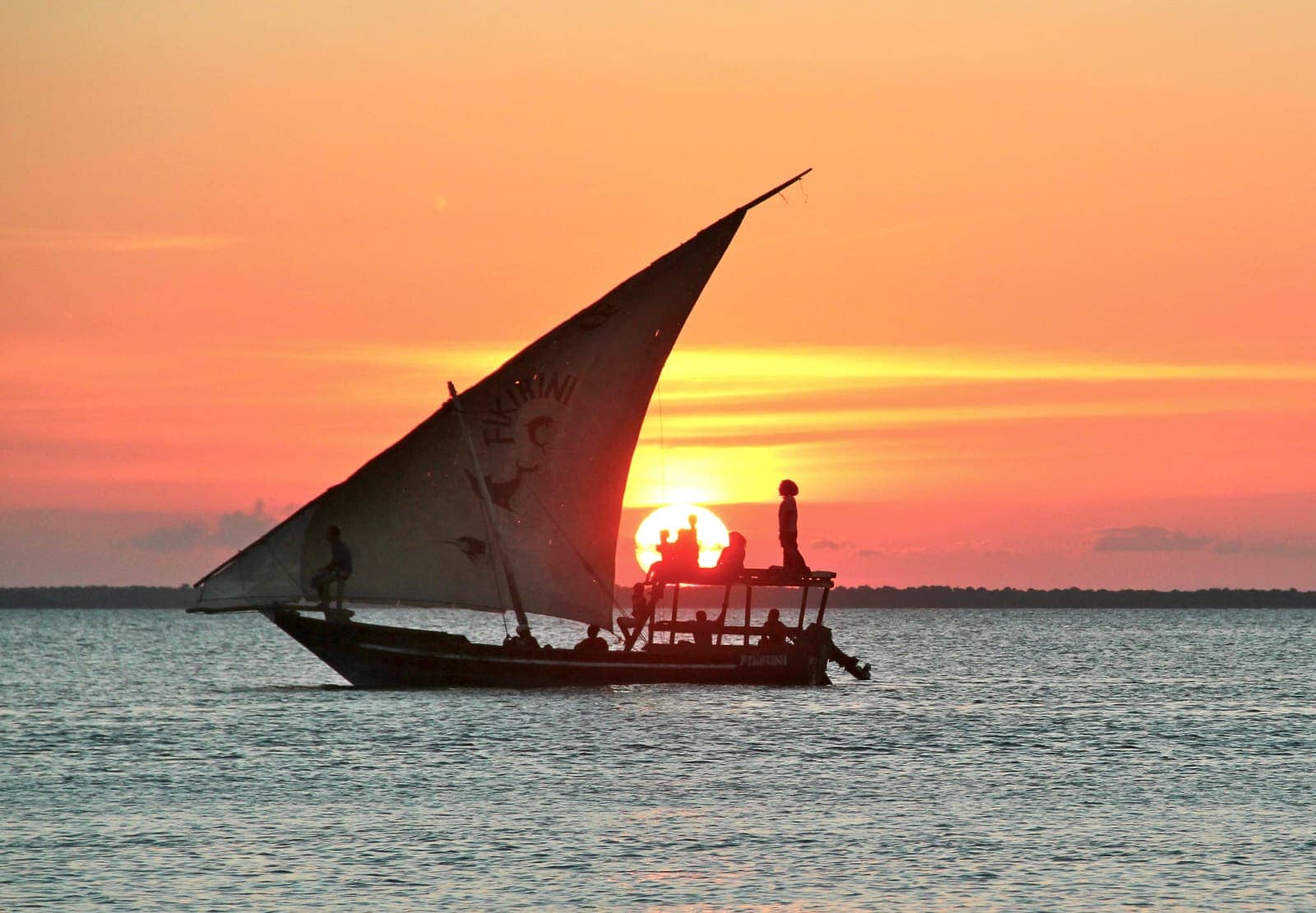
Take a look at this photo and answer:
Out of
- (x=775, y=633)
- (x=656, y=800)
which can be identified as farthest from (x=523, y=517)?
(x=656, y=800)

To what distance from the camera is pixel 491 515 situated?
146 ft

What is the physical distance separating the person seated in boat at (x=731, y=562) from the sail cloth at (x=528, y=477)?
8.84ft

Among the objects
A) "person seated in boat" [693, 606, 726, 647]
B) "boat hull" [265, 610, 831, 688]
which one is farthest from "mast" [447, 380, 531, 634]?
"person seated in boat" [693, 606, 726, 647]

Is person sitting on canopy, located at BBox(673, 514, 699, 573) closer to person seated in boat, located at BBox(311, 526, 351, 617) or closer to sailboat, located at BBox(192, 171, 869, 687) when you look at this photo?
sailboat, located at BBox(192, 171, 869, 687)

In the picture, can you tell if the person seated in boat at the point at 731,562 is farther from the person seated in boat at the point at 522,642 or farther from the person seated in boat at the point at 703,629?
the person seated in boat at the point at 522,642

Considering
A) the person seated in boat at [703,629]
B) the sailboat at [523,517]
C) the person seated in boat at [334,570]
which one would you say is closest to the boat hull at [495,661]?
the sailboat at [523,517]

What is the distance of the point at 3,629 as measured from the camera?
197500mm

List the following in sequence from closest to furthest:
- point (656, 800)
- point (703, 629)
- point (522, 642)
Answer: point (656, 800), point (522, 642), point (703, 629)

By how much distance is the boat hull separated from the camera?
1773 inches

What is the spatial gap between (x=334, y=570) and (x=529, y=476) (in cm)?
528

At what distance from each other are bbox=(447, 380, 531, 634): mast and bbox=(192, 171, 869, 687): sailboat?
0.05m

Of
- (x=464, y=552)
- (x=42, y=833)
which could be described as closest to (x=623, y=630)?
(x=464, y=552)

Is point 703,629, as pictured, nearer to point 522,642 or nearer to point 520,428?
point 522,642

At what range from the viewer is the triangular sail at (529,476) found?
43.8 meters
